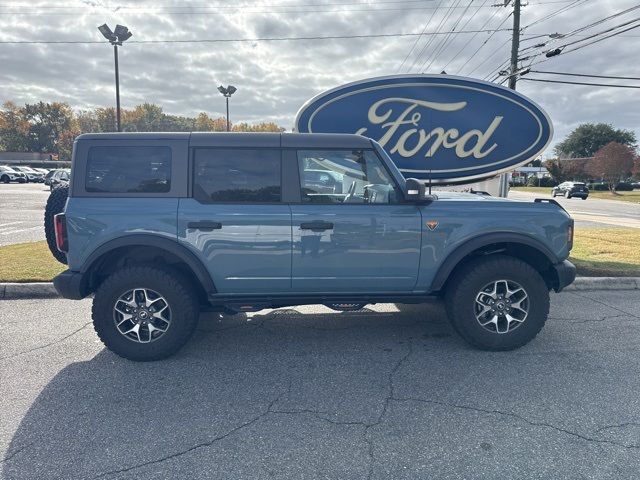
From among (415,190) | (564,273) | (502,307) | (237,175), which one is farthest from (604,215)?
(237,175)

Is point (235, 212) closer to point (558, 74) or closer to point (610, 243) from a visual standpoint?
point (610, 243)

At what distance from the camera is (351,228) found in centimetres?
339

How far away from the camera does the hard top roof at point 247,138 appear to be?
3430 mm

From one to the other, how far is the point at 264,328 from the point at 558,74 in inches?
669

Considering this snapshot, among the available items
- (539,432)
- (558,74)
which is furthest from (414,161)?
(558,74)

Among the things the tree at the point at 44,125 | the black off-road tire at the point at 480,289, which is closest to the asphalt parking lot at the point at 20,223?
the black off-road tire at the point at 480,289

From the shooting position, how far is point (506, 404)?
280 centimetres

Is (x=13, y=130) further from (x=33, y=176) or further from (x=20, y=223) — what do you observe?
(x=20, y=223)

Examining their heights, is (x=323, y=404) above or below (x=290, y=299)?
below

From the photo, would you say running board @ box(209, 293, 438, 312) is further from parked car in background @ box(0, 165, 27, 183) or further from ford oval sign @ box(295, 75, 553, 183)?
parked car in background @ box(0, 165, 27, 183)

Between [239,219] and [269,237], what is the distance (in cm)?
30

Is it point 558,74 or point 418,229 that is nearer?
point 418,229

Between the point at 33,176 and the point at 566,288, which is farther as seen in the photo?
the point at 33,176

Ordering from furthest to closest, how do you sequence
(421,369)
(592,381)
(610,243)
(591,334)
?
(610,243) → (591,334) → (421,369) → (592,381)
